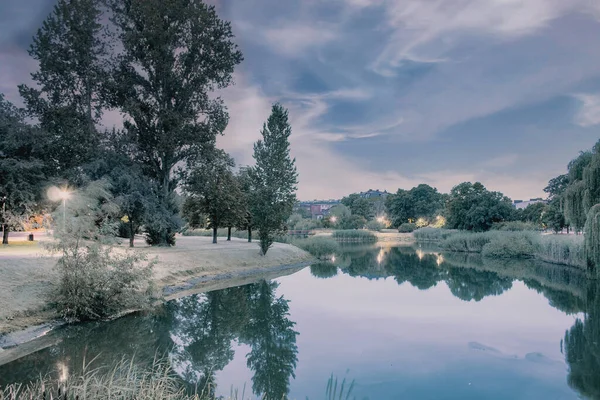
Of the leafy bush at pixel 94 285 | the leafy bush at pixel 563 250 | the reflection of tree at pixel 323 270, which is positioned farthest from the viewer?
the reflection of tree at pixel 323 270

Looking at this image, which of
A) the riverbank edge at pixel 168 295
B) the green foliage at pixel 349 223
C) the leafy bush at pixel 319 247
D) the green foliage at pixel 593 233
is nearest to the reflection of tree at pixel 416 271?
the leafy bush at pixel 319 247

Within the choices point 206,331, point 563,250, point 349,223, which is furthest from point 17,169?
point 349,223

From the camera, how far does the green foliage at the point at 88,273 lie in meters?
12.5

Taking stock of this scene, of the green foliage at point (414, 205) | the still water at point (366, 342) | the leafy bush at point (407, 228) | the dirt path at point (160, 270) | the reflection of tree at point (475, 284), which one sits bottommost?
the still water at point (366, 342)

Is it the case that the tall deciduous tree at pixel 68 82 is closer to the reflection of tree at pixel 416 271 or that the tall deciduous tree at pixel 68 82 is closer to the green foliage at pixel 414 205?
the reflection of tree at pixel 416 271

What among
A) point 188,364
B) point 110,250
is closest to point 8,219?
point 110,250

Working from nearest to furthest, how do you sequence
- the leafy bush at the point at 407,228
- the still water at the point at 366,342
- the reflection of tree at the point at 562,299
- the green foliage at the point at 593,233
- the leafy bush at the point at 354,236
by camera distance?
the still water at the point at 366,342
the reflection of tree at the point at 562,299
the green foliage at the point at 593,233
the leafy bush at the point at 354,236
the leafy bush at the point at 407,228

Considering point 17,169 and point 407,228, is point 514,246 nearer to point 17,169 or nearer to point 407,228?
point 17,169

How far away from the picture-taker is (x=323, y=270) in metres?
29.6

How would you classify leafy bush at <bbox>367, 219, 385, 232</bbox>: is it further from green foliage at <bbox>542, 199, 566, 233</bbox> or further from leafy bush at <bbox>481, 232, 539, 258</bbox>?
leafy bush at <bbox>481, 232, 539, 258</bbox>

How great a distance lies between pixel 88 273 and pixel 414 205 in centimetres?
8545

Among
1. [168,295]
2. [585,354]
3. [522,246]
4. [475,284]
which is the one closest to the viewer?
[585,354]

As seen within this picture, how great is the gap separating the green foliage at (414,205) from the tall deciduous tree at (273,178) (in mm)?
64818

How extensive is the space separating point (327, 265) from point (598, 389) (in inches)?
982
